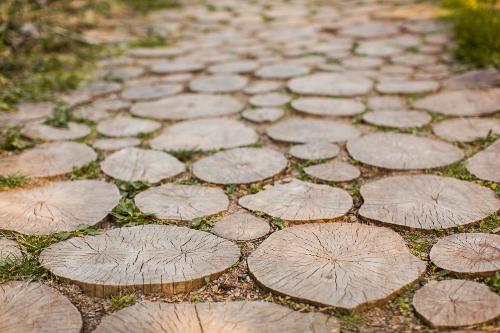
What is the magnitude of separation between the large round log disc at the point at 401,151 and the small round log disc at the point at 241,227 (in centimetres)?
71

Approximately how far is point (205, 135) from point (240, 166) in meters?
0.47

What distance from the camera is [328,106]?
3146mm

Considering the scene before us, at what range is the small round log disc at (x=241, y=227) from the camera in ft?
6.07

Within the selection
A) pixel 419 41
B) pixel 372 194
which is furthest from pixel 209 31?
pixel 372 194

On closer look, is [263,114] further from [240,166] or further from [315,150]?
[240,166]

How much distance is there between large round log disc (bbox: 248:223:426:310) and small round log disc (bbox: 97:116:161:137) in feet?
4.49

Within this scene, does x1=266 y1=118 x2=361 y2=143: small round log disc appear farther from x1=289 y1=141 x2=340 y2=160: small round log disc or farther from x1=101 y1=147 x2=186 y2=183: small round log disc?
x1=101 y1=147 x2=186 y2=183: small round log disc

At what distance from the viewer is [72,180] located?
2.32 meters

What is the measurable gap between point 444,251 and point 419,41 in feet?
11.4

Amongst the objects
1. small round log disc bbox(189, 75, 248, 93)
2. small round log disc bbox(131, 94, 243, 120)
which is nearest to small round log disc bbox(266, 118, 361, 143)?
small round log disc bbox(131, 94, 243, 120)

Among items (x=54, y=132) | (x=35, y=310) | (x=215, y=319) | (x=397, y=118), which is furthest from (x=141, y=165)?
(x=397, y=118)

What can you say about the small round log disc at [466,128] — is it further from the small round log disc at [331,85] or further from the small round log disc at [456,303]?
the small round log disc at [456,303]

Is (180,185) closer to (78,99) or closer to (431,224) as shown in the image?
(431,224)

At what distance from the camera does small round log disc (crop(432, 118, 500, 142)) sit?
2.63 metres
